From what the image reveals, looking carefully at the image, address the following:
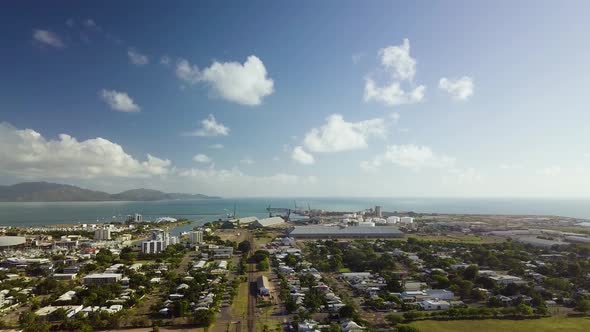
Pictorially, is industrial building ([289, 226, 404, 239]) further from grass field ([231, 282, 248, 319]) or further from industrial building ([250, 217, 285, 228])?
grass field ([231, 282, 248, 319])

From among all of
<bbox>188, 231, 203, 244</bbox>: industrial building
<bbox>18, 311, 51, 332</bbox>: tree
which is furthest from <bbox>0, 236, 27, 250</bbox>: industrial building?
<bbox>18, 311, 51, 332</bbox>: tree

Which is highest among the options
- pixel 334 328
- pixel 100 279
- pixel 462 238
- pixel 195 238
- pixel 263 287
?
pixel 334 328

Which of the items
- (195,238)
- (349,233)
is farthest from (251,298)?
(349,233)

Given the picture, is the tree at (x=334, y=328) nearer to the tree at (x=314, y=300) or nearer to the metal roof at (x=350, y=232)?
the tree at (x=314, y=300)

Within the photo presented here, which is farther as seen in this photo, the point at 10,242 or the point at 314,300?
the point at 10,242

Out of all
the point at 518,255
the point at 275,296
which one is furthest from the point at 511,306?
the point at 518,255

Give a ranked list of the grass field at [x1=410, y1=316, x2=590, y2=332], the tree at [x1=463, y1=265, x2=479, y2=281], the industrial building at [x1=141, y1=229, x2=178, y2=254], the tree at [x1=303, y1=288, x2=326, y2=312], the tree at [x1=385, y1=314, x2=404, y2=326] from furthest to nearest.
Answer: the industrial building at [x1=141, y1=229, x2=178, y2=254]
the tree at [x1=463, y1=265, x2=479, y2=281]
the tree at [x1=303, y1=288, x2=326, y2=312]
the tree at [x1=385, y1=314, x2=404, y2=326]
the grass field at [x1=410, y1=316, x2=590, y2=332]

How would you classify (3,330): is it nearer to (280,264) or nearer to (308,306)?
(308,306)

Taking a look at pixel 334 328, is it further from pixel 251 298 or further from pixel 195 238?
pixel 195 238
